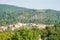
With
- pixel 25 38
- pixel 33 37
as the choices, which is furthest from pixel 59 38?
pixel 25 38

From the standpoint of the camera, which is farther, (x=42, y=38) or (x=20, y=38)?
(x=42, y=38)

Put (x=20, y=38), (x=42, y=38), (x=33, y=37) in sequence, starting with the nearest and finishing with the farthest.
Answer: (x=20, y=38), (x=33, y=37), (x=42, y=38)

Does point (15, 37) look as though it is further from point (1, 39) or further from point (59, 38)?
point (59, 38)

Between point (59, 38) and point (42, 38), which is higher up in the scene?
point (59, 38)

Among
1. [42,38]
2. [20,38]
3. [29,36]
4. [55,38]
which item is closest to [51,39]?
[55,38]

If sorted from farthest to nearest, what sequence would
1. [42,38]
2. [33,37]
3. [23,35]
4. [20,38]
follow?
[42,38] < [33,37] < [23,35] < [20,38]

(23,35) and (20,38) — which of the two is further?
(23,35)

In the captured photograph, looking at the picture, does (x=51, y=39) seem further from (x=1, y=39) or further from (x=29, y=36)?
(x=1, y=39)

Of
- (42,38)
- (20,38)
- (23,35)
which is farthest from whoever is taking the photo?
(42,38)

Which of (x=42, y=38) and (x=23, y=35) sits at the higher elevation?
(x=23, y=35)
